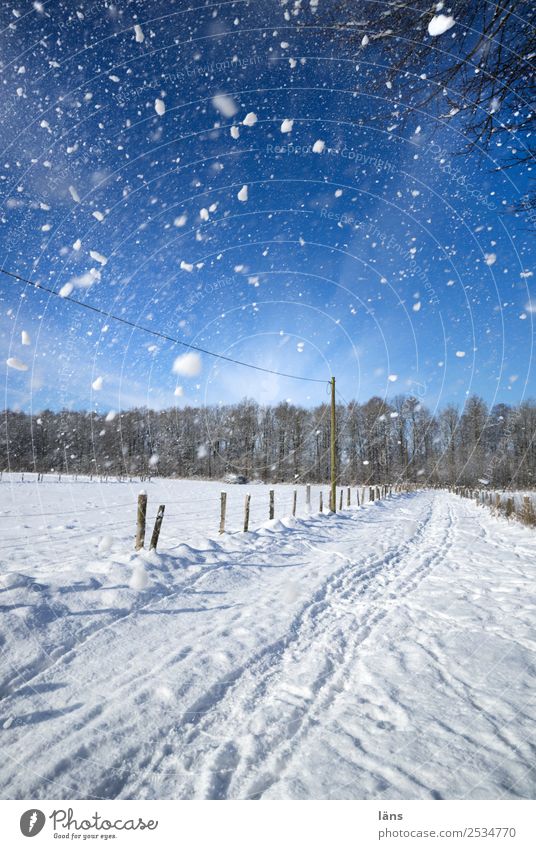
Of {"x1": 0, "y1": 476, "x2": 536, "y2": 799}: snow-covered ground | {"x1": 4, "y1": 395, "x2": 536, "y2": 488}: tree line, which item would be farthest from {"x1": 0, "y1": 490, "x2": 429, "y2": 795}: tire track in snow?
{"x1": 4, "y1": 395, "x2": 536, "y2": 488}: tree line

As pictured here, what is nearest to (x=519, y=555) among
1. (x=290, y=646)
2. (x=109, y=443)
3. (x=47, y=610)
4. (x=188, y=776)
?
(x=290, y=646)

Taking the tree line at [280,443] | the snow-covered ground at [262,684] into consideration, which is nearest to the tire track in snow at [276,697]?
the snow-covered ground at [262,684]

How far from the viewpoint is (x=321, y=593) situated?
503cm

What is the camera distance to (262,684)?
2754mm

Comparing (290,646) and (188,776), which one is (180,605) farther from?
(188,776)

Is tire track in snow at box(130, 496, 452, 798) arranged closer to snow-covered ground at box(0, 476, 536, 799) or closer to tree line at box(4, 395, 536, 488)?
snow-covered ground at box(0, 476, 536, 799)

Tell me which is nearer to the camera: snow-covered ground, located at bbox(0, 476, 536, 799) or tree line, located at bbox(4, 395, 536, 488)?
snow-covered ground, located at bbox(0, 476, 536, 799)

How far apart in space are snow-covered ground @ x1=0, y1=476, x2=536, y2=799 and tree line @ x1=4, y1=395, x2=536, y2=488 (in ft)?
124

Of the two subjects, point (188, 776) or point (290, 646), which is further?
point (290, 646)

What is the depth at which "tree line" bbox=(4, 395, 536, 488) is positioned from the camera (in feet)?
145

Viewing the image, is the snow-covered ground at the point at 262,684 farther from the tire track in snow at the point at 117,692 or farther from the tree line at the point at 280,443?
the tree line at the point at 280,443

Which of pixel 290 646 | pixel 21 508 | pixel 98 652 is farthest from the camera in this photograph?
pixel 21 508

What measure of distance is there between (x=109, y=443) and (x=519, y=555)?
70563 mm

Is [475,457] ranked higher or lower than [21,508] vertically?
higher
